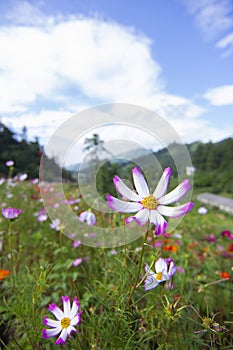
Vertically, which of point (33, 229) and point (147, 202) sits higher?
point (147, 202)

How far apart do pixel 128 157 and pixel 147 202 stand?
21 centimetres

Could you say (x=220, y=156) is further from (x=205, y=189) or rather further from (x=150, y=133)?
(x=150, y=133)

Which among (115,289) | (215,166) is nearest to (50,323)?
(115,289)

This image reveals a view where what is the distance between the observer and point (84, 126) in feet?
2.08

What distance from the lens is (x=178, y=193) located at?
0.45 meters

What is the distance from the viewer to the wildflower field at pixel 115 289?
0.56m

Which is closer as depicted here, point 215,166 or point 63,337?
point 63,337

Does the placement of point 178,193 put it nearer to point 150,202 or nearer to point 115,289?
point 150,202

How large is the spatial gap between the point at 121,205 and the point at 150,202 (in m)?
0.05

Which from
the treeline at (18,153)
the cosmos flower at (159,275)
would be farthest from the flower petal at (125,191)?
the treeline at (18,153)

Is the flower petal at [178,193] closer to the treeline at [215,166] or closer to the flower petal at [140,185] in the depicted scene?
the flower petal at [140,185]

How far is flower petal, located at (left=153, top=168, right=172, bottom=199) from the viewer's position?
1.50ft

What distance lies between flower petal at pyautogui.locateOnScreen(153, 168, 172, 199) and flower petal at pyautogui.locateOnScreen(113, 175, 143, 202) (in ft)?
0.10

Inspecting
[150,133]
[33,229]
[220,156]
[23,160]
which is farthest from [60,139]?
[220,156]
